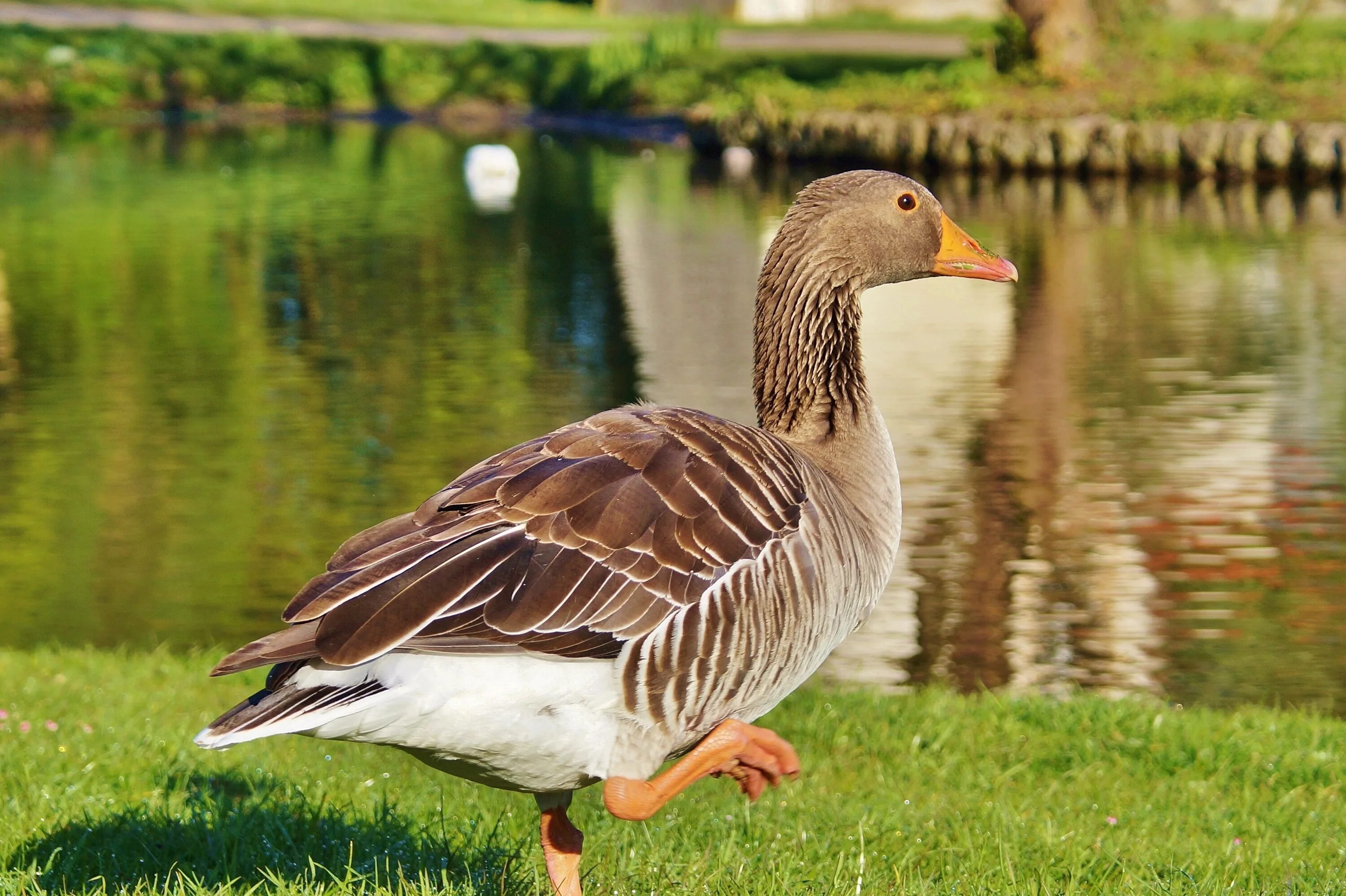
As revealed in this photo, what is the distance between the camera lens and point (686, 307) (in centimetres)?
1797

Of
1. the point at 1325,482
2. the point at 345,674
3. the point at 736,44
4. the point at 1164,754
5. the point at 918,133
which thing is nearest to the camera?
the point at 345,674

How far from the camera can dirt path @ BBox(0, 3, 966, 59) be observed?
43.4 metres

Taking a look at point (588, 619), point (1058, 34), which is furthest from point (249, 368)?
point (1058, 34)

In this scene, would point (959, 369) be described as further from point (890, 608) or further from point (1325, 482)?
point (890, 608)

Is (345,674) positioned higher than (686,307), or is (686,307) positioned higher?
(345,674)

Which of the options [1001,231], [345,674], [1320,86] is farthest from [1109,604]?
[1320,86]

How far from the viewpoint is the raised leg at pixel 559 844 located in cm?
444

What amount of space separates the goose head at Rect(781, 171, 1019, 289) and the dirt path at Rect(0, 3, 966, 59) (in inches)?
1453

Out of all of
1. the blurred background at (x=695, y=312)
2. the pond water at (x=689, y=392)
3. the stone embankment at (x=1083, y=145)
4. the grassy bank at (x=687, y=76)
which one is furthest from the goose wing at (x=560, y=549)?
the grassy bank at (x=687, y=76)

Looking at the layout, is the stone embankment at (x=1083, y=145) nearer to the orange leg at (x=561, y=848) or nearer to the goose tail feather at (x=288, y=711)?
the orange leg at (x=561, y=848)

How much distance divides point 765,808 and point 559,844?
132 cm

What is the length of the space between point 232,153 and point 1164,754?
93.2 ft

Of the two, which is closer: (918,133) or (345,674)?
(345,674)

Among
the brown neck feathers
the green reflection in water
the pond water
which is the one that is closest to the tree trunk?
the pond water
